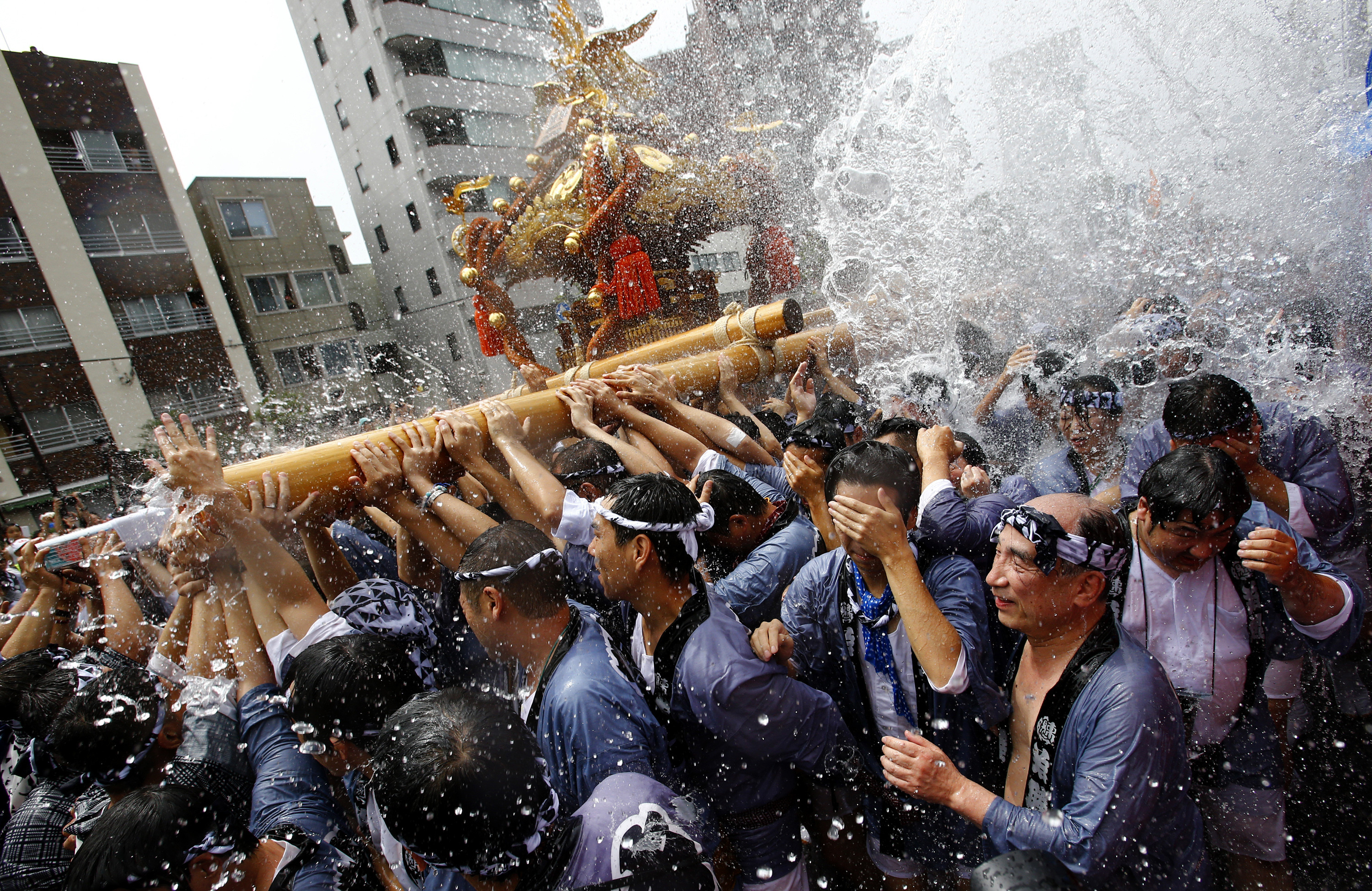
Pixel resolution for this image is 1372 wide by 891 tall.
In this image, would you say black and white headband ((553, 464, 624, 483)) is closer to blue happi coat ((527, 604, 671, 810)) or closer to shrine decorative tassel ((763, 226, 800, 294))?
blue happi coat ((527, 604, 671, 810))

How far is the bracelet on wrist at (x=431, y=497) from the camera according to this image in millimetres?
2637

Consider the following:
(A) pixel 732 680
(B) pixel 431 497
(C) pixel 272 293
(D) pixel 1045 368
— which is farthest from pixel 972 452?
(C) pixel 272 293

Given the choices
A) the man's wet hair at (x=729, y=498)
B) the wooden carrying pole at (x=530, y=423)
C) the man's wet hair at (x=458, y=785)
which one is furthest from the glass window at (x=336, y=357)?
the man's wet hair at (x=458, y=785)

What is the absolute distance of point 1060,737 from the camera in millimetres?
1623

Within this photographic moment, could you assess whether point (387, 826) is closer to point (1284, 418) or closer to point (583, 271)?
point (1284, 418)

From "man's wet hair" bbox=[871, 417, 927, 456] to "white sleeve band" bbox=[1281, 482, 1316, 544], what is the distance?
1432mm

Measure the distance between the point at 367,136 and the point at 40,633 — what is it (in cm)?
3033

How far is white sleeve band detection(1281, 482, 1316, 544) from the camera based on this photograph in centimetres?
247

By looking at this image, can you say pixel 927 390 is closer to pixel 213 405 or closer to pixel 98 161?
pixel 213 405

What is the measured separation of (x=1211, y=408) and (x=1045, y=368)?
182 centimetres

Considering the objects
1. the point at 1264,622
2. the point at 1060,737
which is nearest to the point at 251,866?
the point at 1060,737

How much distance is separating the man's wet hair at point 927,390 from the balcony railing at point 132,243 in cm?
2367

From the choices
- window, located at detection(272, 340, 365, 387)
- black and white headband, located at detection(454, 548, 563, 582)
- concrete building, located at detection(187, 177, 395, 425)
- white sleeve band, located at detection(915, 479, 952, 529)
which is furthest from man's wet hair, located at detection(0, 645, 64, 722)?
window, located at detection(272, 340, 365, 387)

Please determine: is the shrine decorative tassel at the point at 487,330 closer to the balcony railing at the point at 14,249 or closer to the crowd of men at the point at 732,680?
the crowd of men at the point at 732,680
